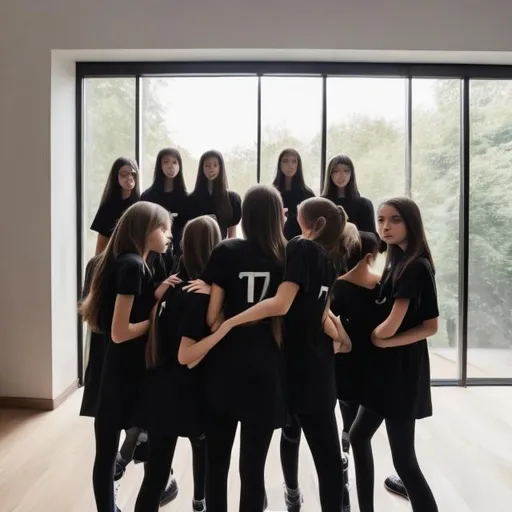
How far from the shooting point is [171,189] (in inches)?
116

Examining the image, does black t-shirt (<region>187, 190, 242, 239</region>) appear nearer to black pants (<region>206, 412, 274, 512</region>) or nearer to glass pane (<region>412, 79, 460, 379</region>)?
black pants (<region>206, 412, 274, 512</region>)

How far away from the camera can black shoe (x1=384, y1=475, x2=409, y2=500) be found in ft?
7.38

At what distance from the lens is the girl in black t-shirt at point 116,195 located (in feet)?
9.23

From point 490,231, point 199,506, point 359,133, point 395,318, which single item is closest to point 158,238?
point 395,318

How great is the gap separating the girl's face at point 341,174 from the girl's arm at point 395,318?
51.3 inches

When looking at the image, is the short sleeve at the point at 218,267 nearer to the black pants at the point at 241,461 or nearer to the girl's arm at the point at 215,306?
the girl's arm at the point at 215,306

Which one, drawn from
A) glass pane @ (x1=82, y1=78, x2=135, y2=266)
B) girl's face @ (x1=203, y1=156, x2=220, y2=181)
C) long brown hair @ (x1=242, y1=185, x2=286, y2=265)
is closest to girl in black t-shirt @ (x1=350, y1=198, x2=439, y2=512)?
long brown hair @ (x1=242, y1=185, x2=286, y2=265)

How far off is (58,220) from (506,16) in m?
3.56

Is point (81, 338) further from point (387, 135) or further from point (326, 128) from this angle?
→ point (387, 135)

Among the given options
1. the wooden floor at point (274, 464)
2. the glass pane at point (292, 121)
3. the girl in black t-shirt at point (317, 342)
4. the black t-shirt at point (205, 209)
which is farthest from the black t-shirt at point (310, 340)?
the glass pane at point (292, 121)

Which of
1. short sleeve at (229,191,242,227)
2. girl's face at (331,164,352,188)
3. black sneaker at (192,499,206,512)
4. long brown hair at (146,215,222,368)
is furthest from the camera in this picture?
short sleeve at (229,191,242,227)

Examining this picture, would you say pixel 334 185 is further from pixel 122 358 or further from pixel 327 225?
pixel 122 358

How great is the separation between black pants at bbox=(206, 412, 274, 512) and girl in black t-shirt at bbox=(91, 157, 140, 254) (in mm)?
1678

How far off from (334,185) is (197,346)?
170 centimetres
